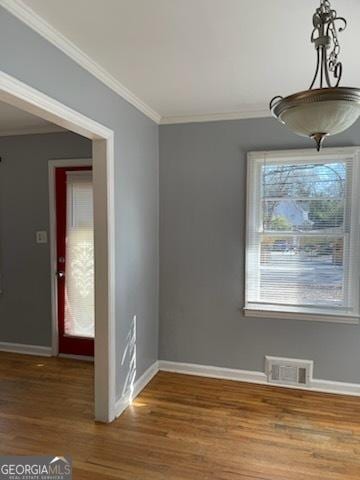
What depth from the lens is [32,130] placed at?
3.93m

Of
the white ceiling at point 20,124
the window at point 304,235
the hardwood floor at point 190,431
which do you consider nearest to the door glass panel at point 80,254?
the white ceiling at point 20,124

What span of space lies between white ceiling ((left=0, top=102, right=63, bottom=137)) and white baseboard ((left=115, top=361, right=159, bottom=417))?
8.87 ft

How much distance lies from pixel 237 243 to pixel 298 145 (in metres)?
1.04

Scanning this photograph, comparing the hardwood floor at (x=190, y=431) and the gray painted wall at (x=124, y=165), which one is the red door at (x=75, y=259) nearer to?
the hardwood floor at (x=190, y=431)

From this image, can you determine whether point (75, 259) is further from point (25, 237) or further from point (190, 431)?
point (190, 431)

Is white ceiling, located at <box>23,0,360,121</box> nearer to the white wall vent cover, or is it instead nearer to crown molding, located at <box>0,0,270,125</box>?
crown molding, located at <box>0,0,270,125</box>

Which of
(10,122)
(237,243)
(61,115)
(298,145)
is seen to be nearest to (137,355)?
(237,243)

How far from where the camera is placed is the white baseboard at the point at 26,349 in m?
4.04

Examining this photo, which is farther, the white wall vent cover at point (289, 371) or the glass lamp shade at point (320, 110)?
the white wall vent cover at point (289, 371)

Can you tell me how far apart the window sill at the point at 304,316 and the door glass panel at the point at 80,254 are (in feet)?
5.64

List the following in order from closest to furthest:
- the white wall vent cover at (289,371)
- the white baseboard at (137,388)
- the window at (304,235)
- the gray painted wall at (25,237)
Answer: the white baseboard at (137,388) < the window at (304,235) < the white wall vent cover at (289,371) < the gray painted wall at (25,237)

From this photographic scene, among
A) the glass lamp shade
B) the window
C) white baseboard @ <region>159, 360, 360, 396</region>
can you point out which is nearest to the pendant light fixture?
the glass lamp shade

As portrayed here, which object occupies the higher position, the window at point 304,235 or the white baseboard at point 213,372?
the window at point 304,235

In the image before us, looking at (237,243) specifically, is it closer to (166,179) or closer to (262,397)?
(166,179)
